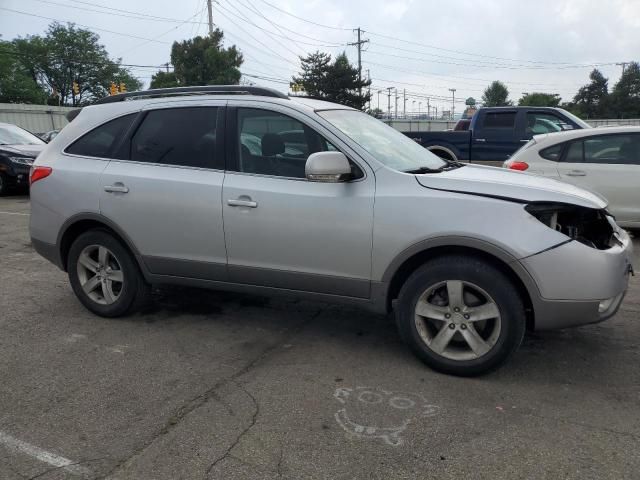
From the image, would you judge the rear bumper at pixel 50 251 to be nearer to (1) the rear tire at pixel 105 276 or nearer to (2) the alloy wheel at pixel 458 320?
(1) the rear tire at pixel 105 276

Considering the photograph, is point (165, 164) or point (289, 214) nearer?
point (289, 214)

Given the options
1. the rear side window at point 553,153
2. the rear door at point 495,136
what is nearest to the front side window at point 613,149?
the rear side window at point 553,153

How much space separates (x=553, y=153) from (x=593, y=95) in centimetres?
8676

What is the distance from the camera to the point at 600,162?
7.59m

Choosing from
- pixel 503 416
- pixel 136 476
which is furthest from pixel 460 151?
pixel 136 476

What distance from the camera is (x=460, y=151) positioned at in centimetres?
1195

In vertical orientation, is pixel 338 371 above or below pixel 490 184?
below

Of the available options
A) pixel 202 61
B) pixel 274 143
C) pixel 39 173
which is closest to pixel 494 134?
pixel 274 143

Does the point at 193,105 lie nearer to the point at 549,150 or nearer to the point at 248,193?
the point at 248,193

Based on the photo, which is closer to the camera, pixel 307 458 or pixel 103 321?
pixel 307 458

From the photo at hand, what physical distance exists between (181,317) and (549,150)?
5.71 metres

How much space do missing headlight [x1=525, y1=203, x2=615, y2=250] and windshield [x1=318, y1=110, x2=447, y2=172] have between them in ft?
3.16

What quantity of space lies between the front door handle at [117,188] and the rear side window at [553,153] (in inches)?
232

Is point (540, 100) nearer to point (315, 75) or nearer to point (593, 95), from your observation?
point (593, 95)
